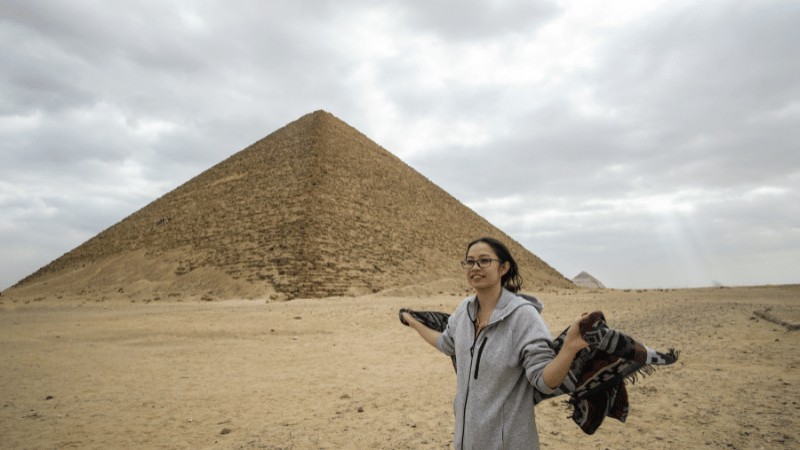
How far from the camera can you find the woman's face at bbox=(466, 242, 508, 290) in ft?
6.48

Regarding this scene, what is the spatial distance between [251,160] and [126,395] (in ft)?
125

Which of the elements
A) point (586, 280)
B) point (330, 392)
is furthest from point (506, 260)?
point (586, 280)

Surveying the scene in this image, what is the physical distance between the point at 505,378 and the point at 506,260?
520 mm

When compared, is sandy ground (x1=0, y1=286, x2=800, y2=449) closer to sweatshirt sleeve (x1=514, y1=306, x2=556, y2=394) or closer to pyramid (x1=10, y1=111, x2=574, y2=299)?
sweatshirt sleeve (x1=514, y1=306, x2=556, y2=394)

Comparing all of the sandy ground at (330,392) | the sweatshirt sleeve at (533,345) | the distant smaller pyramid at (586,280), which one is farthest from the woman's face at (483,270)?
the distant smaller pyramid at (586,280)

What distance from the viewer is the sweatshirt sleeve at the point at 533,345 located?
66.6 inches

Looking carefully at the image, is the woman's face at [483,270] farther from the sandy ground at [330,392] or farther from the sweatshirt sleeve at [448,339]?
the sandy ground at [330,392]

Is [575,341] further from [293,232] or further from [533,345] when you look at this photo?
[293,232]

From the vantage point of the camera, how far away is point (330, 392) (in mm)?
5449

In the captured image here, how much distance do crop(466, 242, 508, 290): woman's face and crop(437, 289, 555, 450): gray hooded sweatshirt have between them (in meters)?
0.09

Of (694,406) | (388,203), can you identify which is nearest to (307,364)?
(694,406)

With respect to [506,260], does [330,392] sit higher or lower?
lower

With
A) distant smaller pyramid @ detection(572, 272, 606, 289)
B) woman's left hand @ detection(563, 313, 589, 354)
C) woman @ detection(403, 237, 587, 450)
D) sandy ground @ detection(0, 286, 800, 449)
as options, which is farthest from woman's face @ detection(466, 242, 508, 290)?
distant smaller pyramid @ detection(572, 272, 606, 289)

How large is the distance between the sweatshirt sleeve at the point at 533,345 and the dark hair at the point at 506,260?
0.25m
